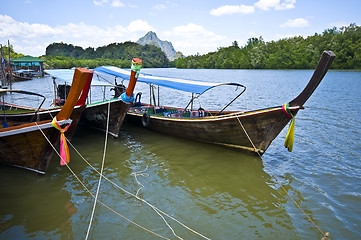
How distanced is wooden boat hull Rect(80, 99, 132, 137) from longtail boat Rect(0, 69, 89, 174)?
11.3 feet

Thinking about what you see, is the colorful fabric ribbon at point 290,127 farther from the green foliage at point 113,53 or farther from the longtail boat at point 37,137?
the green foliage at point 113,53

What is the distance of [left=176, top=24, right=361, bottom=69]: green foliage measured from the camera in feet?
199

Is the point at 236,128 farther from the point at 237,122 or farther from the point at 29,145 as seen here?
the point at 29,145

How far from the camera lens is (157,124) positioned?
1041 centimetres

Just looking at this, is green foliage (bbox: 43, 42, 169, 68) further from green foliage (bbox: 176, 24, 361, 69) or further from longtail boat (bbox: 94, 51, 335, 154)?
longtail boat (bbox: 94, 51, 335, 154)

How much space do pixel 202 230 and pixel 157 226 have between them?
896 millimetres

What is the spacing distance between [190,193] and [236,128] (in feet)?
9.40

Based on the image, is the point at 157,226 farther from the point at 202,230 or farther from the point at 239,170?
the point at 239,170

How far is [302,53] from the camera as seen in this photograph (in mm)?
70188

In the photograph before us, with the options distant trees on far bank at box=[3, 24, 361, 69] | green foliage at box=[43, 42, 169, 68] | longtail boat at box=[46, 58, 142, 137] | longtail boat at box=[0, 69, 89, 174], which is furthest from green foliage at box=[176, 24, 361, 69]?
longtail boat at box=[0, 69, 89, 174]

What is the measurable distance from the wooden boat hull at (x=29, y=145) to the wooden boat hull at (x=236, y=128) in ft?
14.6

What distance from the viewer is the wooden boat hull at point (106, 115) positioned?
948 centimetres

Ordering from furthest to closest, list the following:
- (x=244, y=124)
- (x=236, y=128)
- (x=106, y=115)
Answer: (x=106, y=115) → (x=236, y=128) → (x=244, y=124)

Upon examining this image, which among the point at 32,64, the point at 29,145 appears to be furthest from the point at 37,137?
the point at 32,64
